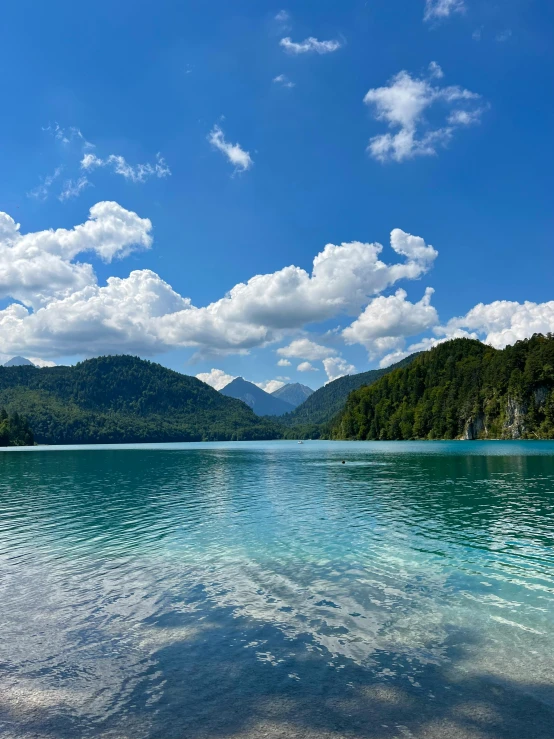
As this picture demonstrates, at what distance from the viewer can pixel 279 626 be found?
1700cm

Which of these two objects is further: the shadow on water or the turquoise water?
the turquoise water

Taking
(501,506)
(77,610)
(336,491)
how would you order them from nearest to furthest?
(77,610) < (501,506) < (336,491)

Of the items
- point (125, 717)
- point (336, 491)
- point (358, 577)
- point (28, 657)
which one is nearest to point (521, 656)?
point (358, 577)

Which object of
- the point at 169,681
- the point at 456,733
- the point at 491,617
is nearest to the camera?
the point at 456,733

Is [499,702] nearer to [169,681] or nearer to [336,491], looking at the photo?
[169,681]

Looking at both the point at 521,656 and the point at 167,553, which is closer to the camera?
the point at 521,656

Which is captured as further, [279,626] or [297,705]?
[279,626]

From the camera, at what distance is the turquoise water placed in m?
11.3

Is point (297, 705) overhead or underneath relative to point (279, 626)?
overhead

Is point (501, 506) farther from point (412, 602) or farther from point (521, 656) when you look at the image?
point (521, 656)

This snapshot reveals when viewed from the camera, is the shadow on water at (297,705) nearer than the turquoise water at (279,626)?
Yes

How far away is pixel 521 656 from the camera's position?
14312 mm

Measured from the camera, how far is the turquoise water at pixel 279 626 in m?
11.3

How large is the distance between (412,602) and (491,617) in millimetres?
2948
